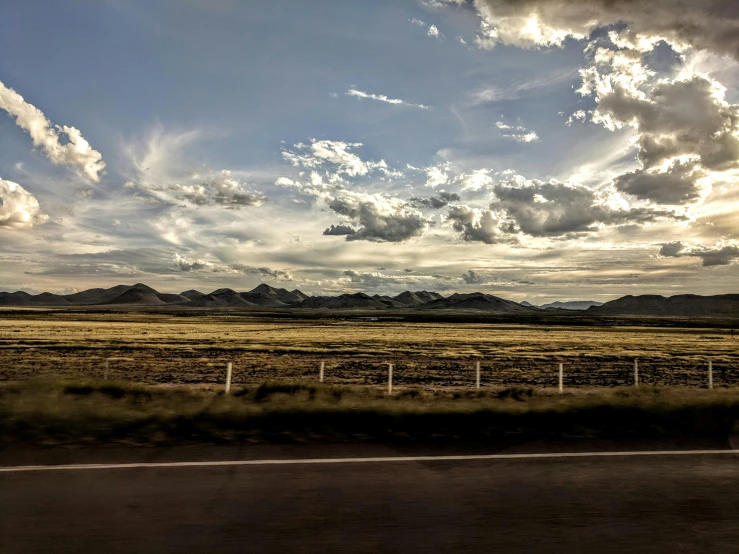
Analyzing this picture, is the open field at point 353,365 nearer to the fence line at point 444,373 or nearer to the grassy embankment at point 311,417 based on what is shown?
the fence line at point 444,373

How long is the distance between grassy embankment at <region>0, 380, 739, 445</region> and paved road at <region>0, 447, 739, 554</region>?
1967 millimetres

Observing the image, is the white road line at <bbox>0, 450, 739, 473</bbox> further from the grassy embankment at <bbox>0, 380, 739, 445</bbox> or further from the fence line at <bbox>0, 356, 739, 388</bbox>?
the fence line at <bbox>0, 356, 739, 388</bbox>

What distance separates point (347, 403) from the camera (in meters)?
11.9

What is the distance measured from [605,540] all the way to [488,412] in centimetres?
639

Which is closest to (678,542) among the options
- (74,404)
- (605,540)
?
(605,540)

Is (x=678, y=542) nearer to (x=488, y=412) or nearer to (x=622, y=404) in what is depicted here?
(x=488, y=412)

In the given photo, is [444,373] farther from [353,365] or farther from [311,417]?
[311,417]

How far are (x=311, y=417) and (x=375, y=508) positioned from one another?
4.88 metres

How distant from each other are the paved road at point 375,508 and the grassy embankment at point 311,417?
197cm

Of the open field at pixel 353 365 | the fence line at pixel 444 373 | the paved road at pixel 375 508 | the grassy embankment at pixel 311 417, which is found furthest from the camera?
the open field at pixel 353 365

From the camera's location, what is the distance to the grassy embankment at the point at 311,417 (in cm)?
883

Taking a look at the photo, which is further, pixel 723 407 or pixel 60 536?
pixel 723 407

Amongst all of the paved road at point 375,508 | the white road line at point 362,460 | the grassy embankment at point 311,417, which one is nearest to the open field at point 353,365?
the grassy embankment at point 311,417

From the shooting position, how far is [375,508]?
17.7 ft
